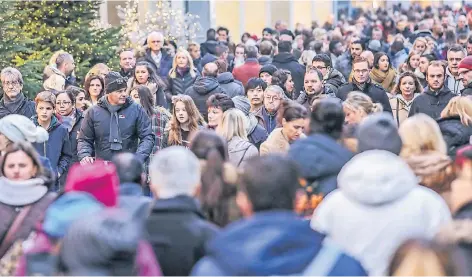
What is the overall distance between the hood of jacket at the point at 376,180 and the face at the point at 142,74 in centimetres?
901

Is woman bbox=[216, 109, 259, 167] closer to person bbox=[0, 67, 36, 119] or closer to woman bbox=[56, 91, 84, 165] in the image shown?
woman bbox=[56, 91, 84, 165]

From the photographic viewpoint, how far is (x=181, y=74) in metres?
17.5

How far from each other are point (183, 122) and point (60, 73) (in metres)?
3.72

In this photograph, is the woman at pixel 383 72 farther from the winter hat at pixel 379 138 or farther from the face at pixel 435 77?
the winter hat at pixel 379 138

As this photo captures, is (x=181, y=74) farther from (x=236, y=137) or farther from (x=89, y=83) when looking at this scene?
(x=236, y=137)

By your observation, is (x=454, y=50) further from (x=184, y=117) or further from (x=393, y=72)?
(x=184, y=117)

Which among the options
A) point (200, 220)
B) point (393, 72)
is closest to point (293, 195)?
point (200, 220)

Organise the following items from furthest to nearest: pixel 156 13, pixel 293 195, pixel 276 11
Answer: pixel 276 11 → pixel 156 13 → pixel 293 195

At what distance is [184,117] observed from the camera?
12.2 meters

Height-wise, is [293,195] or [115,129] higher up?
[293,195]

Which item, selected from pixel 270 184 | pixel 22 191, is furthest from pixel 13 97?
pixel 270 184

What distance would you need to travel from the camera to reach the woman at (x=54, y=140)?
12.0 m

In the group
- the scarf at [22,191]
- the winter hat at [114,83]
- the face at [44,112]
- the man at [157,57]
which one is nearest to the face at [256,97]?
the winter hat at [114,83]

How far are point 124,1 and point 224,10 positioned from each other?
972 centimetres
